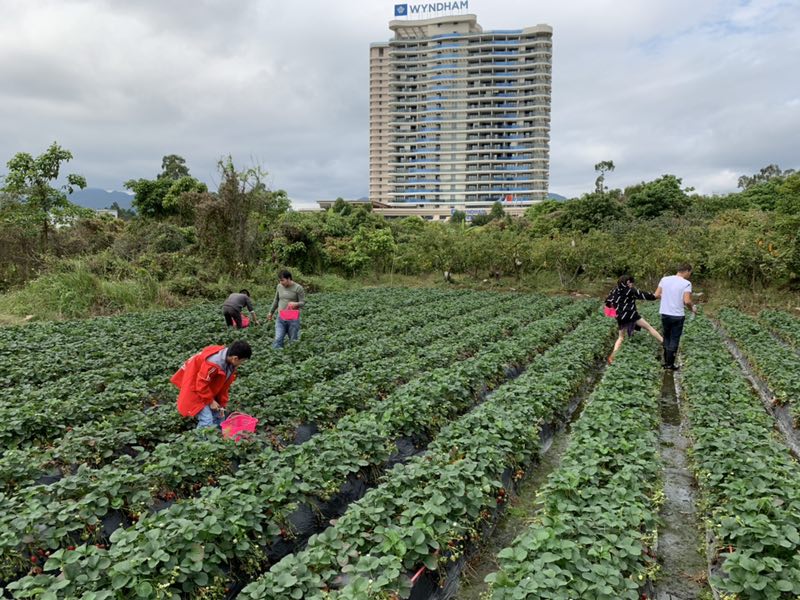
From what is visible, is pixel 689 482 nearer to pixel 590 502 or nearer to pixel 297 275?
pixel 590 502

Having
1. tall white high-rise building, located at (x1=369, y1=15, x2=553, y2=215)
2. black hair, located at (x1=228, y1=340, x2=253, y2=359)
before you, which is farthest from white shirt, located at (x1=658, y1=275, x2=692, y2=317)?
tall white high-rise building, located at (x1=369, y1=15, x2=553, y2=215)

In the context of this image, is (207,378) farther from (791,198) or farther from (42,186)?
(791,198)

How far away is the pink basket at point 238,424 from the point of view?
5105 millimetres

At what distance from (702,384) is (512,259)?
18.2m

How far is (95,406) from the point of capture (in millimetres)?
5785

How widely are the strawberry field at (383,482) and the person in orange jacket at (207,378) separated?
406 mm

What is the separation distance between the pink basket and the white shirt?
733 centimetres

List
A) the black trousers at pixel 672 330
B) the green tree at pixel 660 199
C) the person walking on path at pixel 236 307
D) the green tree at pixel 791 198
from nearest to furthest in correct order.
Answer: the black trousers at pixel 672 330 → the person walking on path at pixel 236 307 → the green tree at pixel 791 198 → the green tree at pixel 660 199

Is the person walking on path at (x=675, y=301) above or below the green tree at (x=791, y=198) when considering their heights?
below

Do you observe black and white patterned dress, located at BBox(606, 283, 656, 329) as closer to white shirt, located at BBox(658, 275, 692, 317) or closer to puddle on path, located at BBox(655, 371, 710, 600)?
white shirt, located at BBox(658, 275, 692, 317)

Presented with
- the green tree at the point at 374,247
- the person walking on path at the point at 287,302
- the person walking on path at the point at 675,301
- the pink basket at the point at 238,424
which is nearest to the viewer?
the pink basket at the point at 238,424

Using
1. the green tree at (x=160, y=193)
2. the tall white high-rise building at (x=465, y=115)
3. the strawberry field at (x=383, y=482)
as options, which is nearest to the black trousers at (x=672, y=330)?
the strawberry field at (x=383, y=482)

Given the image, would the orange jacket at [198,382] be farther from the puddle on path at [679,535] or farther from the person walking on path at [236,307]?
the puddle on path at [679,535]

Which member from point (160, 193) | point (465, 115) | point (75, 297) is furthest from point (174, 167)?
point (465, 115)
